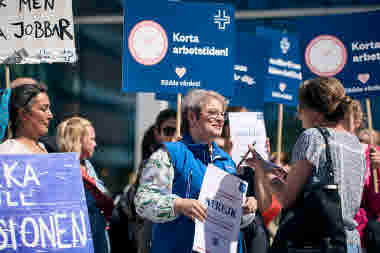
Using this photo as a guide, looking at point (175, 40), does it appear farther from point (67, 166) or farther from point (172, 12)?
point (67, 166)

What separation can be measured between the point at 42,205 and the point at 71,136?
Answer: 1.63 m

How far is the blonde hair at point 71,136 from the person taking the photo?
453cm

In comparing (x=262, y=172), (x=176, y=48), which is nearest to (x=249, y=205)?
(x=262, y=172)

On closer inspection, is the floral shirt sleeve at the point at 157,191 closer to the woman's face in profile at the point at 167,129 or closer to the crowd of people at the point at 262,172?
the crowd of people at the point at 262,172

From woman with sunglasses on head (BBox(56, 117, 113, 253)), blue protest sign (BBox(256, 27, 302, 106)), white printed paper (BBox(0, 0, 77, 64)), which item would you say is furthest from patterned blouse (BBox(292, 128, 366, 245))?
blue protest sign (BBox(256, 27, 302, 106))

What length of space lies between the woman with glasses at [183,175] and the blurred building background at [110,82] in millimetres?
5424

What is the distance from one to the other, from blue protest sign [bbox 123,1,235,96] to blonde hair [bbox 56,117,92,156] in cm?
63

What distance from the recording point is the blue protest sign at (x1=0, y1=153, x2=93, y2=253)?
291 cm

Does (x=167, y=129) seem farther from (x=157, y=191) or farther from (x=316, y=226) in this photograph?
(x=316, y=226)

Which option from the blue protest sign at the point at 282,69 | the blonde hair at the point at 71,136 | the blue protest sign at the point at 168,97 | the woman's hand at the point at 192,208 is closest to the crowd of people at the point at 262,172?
the woman's hand at the point at 192,208

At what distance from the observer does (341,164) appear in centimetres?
296

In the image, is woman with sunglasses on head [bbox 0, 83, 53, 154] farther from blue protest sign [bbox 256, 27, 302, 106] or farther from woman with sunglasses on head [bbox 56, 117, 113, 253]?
blue protest sign [bbox 256, 27, 302, 106]

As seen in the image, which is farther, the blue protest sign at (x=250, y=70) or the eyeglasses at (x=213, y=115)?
the blue protest sign at (x=250, y=70)

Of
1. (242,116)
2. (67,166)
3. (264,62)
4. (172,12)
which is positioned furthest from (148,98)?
(67,166)
